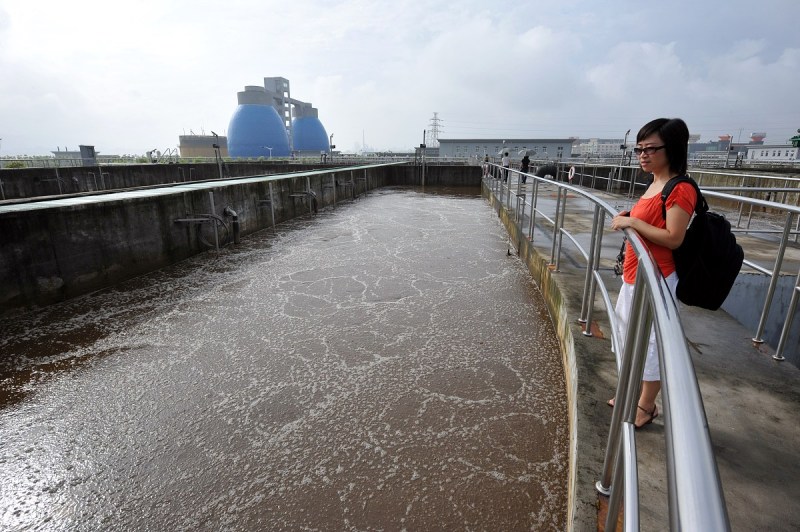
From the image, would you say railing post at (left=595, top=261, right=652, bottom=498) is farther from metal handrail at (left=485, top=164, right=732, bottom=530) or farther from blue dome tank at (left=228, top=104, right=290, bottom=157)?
blue dome tank at (left=228, top=104, right=290, bottom=157)

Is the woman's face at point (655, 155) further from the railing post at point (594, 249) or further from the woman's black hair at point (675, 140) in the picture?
the railing post at point (594, 249)

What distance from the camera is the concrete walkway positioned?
1.60m

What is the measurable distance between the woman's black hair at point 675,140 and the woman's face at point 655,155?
0.01m

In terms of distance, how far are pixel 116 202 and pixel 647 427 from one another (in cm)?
606

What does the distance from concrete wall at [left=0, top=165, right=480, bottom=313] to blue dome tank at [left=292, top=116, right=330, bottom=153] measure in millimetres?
68440

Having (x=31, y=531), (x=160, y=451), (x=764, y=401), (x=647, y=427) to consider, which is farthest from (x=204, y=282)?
(x=764, y=401)

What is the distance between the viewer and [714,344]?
2.82 metres

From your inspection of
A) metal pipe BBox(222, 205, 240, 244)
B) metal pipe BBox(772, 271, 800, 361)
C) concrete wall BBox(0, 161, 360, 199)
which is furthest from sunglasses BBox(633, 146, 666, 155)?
concrete wall BBox(0, 161, 360, 199)

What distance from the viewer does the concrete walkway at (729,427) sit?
1.60 m

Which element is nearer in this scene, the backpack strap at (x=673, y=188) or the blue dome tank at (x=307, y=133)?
the backpack strap at (x=673, y=188)

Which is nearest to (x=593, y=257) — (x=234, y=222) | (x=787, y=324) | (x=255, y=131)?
(x=787, y=324)

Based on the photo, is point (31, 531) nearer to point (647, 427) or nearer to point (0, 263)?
point (647, 427)

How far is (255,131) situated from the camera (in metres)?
60.8

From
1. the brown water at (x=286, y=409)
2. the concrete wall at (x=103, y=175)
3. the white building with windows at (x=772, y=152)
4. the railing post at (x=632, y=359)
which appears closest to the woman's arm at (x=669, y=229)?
the railing post at (x=632, y=359)
